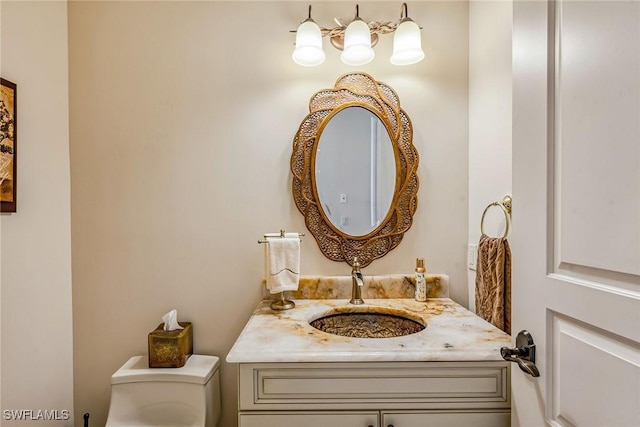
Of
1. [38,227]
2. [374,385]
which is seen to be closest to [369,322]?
[374,385]

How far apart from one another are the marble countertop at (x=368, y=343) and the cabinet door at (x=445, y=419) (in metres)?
0.17

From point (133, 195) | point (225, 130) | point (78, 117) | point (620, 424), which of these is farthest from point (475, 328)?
point (78, 117)

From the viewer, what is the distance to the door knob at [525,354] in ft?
2.52

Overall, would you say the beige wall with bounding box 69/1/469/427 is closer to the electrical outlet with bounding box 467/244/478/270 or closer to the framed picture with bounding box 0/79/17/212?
the framed picture with bounding box 0/79/17/212

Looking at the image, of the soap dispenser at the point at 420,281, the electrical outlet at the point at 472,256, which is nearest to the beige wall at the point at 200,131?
the soap dispenser at the point at 420,281

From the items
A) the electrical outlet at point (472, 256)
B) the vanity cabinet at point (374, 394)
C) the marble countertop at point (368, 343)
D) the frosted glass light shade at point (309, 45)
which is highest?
the frosted glass light shade at point (309, 45)

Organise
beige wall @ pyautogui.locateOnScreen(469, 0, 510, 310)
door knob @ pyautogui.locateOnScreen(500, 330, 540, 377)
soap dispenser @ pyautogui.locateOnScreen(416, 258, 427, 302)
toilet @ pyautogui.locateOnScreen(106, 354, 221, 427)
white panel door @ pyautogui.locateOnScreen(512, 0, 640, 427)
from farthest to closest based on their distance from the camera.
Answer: soap dispenser @ pyautogui.locateOnScreen(416, 258, 427, 302) → toilet @ pyautogui.locateOnScreen(106, 354, 221, 427) → beige wall @ pyautogui.locateOnScreen(469, 0, 510, 310) → door knob @ pyautogui.locateOnScreen(500, 330, 540, 377) → white panel door @ pyautogui.locateOnScreen(512, 0, 640, 427)

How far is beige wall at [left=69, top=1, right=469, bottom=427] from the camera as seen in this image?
5.15 ft

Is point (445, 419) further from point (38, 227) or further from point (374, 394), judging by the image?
point (38, 227)

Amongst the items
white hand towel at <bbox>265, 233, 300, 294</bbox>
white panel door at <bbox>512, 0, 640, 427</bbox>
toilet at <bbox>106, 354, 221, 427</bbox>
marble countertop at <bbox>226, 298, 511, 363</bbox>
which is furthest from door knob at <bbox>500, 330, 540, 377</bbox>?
toilet at <bbox>106, 354, 221, 427</bbox>

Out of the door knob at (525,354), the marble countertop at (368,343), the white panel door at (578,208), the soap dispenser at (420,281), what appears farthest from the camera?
the soap dispenser at (420,281)

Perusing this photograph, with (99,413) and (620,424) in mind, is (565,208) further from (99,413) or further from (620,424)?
(99,413)

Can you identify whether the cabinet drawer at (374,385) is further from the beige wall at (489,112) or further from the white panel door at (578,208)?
the beige wall at (489,112)

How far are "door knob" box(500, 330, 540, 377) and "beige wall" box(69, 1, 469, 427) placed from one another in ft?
2.78
